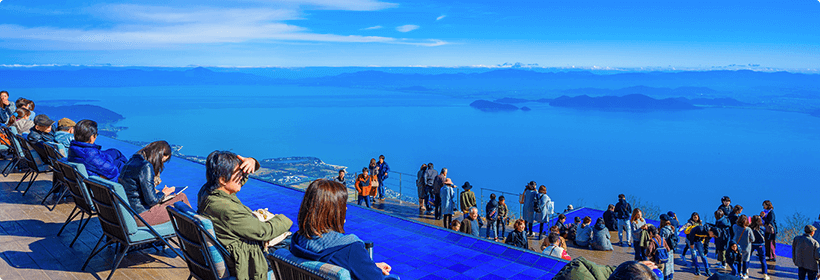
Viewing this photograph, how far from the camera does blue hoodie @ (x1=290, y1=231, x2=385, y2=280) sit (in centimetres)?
208

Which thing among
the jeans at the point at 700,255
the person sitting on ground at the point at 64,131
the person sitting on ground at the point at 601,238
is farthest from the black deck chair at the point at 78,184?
the jeans at the point at 700,255

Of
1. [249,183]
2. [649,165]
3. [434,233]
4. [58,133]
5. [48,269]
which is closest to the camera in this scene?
[48,269]

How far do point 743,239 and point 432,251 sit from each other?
5.81 metres

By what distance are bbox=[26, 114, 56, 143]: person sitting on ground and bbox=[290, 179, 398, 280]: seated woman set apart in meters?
5.63

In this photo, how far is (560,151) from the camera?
574 feet

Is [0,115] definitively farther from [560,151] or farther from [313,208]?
[560,151]

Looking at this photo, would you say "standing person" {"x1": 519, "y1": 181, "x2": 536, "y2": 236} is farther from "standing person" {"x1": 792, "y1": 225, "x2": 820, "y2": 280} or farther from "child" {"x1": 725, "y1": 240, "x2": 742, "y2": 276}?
"standing person" {"x1": 792, "y1": 225, "x2": 820, "y2": 280}

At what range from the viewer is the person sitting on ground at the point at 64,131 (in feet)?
18.8

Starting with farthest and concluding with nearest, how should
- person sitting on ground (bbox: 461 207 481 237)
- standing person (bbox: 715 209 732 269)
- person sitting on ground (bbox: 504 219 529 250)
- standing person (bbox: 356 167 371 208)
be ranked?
standing person (bbox: 356 167 371 208)
person sitting on ground (bbox: 461 207 481 237)
standing person (bbox: 715 209 732 269)
person sitting on ground (bbox: 504 219 529 250)

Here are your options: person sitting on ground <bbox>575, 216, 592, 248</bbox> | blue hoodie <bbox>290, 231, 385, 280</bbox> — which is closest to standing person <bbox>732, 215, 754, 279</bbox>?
person sitting on ground <bbox>575, 216, 592, 248</bbox>

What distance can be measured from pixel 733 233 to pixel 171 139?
200 m

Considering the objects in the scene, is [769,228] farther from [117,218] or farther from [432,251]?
[117,218]

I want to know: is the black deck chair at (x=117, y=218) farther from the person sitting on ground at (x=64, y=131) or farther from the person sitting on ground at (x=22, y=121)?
the person sitting on ground at (x=22, y=121)

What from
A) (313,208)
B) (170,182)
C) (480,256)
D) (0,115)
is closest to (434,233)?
(480,256)
